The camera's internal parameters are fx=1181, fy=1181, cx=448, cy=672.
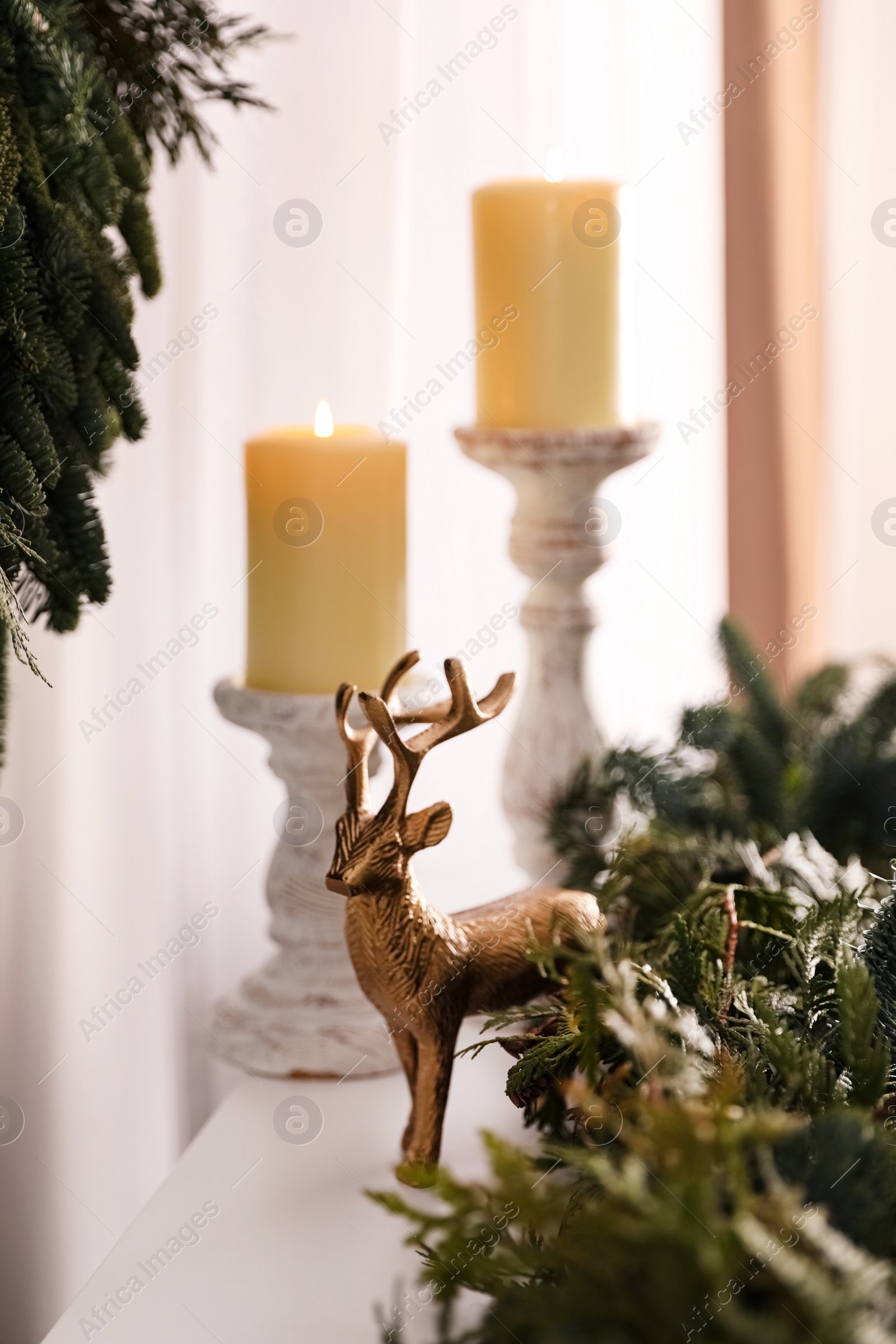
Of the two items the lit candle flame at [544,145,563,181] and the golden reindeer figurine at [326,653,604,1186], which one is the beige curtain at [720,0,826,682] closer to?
the lit candle flame at [544,145,563,181]

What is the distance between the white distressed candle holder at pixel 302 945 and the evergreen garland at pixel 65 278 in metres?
0.15

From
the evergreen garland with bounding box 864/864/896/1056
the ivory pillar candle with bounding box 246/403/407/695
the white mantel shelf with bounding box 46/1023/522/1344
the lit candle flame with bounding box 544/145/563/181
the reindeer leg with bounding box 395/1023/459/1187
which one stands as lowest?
the white mantel shelf with bounding box 46/1023/522/1344

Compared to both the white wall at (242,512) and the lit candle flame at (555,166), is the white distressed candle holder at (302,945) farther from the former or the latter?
the lit candle flame at (555,166)

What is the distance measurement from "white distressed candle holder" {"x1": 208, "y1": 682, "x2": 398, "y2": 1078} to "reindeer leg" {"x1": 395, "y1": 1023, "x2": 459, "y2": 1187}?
0.38ft

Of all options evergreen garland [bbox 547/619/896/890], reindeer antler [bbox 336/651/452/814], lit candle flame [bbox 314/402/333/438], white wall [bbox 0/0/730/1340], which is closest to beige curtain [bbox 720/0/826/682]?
white wall [bbox 0/0/730/1340]

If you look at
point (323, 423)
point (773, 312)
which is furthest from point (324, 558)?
point (773, 312)

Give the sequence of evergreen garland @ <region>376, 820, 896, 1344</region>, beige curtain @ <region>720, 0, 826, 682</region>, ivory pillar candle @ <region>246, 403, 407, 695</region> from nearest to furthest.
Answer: evergreen garland @ <region>376, 820, 896, 1344</region> < ivory pillar candle @ <region>246, 403, 407, 695</region> < beige curtain @ <region>720, 0, 826, 682</region>

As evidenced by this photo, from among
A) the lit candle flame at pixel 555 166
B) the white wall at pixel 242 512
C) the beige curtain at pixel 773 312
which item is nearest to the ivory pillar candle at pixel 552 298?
the lit candle flame at pixel 555 166

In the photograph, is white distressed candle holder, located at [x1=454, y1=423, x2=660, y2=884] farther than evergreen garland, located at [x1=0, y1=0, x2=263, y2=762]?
Yes

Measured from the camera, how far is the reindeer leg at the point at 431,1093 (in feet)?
1.85

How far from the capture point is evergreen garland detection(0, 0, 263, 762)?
1.69 ft

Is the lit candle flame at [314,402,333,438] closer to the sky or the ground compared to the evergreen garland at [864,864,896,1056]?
closer to the sky

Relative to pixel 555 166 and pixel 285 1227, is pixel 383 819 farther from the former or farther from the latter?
pixel 555 166

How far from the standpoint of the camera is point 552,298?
745 millimetres
